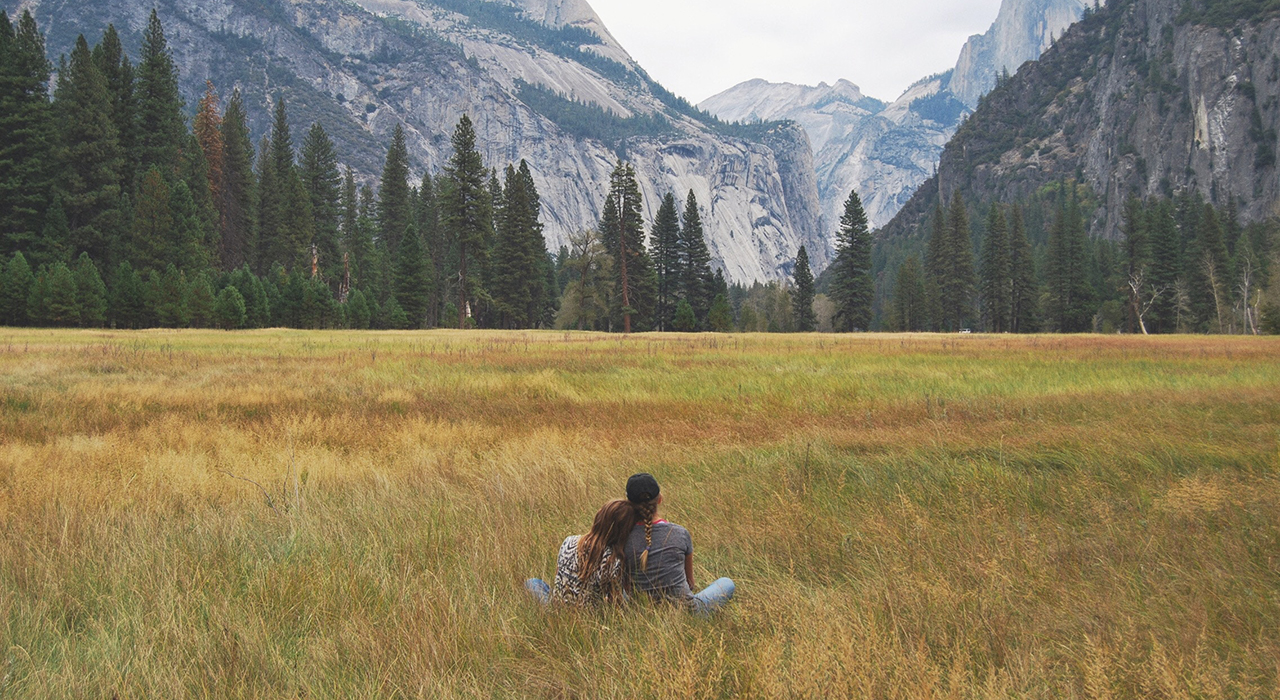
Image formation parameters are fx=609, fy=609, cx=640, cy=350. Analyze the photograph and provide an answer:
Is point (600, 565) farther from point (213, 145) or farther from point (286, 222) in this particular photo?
point (213, 145)

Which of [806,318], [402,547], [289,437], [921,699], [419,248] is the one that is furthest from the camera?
[806,318]

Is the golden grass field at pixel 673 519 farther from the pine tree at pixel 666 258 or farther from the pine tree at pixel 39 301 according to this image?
the pine tree at pixel 666 258

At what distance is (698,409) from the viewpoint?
11.0 meters

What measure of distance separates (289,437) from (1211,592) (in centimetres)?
967

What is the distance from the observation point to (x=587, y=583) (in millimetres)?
3617

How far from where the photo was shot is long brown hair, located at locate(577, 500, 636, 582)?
3662 mm

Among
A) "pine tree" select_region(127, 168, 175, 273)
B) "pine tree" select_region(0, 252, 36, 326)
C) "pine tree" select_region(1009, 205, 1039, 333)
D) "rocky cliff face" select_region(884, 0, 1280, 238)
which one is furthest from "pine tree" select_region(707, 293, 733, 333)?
"rocky cliff face" select_region(884, 0, 1280, 238)

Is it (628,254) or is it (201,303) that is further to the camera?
(628,254)

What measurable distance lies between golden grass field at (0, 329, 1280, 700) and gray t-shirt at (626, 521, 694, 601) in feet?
0.58

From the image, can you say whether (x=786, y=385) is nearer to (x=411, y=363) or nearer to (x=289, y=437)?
(x=289, y=437)

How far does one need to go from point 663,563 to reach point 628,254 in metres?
61.9

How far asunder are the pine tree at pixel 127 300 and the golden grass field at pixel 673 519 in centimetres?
3595

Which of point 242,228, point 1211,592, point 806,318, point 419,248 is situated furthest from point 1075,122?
point 1211,592

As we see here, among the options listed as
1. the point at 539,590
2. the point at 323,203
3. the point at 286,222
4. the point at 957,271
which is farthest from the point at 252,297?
the point at 957,271
